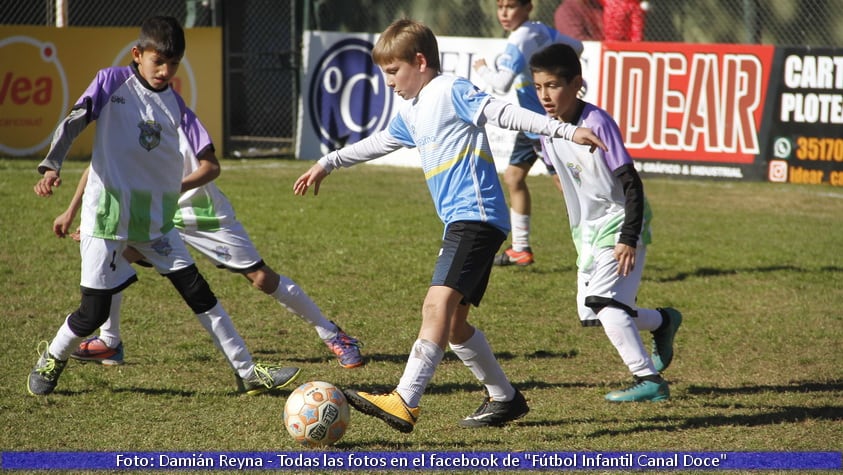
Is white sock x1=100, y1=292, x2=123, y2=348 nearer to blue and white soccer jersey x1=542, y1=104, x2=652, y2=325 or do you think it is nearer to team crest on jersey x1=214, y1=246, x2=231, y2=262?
team crest on jersey x1=214, y1=246, x2=231, y2=262

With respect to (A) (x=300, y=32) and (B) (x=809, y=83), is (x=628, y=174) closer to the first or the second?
(B) (x=809, y=83)

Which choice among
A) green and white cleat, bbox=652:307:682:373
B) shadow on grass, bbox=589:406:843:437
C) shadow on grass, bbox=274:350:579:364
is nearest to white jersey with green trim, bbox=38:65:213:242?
shadow on grass, bbox=274:350:579:364

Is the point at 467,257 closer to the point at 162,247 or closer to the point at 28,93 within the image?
the point at 162,247

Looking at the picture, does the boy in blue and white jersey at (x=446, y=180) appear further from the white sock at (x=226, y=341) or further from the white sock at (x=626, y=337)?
the white sock at (x=226, y=341)

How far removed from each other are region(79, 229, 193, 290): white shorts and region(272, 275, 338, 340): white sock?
90cm

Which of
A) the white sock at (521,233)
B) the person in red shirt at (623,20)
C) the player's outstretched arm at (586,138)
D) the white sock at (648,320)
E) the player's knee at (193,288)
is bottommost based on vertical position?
the white sock at (521,233)

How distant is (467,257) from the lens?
475 cm

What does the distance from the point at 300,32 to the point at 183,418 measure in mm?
12778

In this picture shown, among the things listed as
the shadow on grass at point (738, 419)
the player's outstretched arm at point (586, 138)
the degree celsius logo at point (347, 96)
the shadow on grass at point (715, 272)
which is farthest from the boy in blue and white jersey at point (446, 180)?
the degree celsius logo at point (347, 96)

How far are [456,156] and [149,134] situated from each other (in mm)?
1566

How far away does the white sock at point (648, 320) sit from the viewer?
5736 mm

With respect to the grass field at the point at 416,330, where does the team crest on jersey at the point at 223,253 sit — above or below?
above

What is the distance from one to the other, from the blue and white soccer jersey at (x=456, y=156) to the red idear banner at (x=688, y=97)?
10144 mm

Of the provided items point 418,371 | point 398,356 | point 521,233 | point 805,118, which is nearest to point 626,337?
point 418,371
